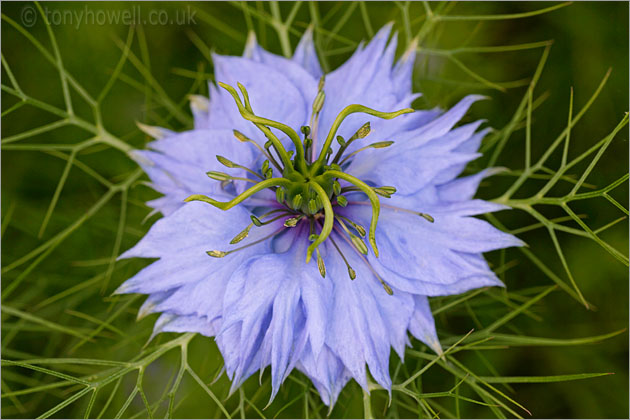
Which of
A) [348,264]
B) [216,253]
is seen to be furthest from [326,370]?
[216,253]

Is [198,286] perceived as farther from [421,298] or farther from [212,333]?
[421,298]

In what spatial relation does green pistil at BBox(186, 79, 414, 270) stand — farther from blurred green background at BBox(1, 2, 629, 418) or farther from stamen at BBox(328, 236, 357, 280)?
blurred green background at BBox(1, 2, 629, 418)

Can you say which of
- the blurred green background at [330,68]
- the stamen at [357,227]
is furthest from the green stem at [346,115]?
the blurred green background at [330,68]

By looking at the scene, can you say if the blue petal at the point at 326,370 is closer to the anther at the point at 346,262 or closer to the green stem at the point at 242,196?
the anther at the point at 346,262

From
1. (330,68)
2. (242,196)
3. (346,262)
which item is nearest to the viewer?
(242,196)

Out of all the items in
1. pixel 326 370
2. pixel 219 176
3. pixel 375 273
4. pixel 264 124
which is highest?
pixel 264 124

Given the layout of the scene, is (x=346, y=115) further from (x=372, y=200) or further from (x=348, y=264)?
(x=348, y=264)

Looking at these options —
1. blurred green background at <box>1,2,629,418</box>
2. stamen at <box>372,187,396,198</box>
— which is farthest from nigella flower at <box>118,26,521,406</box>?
blurred green background at <box>1,2,629,418</box>
